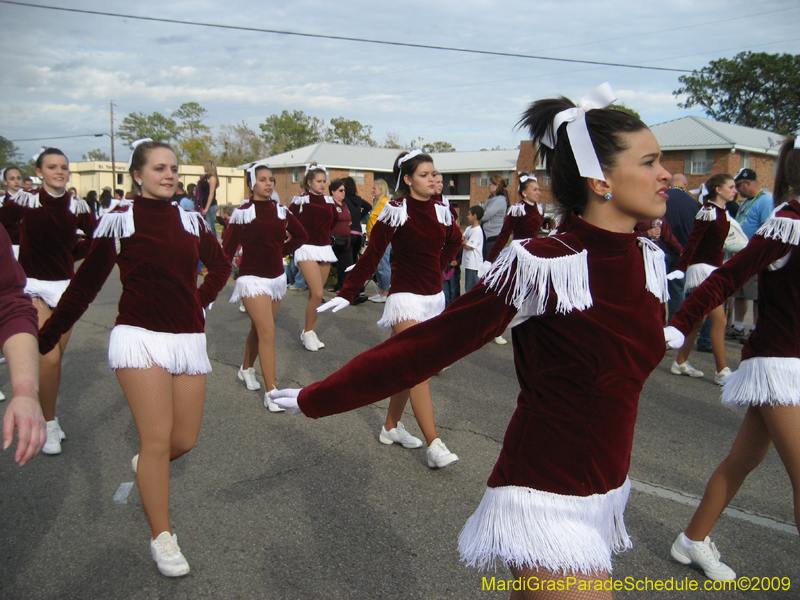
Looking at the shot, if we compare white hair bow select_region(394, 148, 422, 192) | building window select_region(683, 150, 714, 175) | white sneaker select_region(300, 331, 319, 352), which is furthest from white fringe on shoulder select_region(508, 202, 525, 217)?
building window select_region(683, 150, 714, 175)

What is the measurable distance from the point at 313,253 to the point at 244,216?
2.35 m

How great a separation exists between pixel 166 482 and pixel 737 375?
2929 mm

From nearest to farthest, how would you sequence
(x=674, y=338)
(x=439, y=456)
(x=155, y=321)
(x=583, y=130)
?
(x=583, y=130), (x=674, y=338), (x=155, y=321), (x=439, y=456)

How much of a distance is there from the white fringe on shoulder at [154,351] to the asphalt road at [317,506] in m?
1.01

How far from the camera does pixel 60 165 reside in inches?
194

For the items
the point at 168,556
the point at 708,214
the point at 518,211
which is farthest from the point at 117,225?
the point at 518,211

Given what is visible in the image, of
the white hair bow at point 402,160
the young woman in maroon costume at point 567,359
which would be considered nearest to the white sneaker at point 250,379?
Answer: the white hair bow at point 402,160

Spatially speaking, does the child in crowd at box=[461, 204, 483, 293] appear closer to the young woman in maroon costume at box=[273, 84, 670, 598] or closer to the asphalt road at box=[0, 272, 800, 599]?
the asphalt road at box=[0, 272, 800, 599]

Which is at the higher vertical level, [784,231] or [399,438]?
[784,231]

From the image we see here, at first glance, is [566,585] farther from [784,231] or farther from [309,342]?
[309,342]

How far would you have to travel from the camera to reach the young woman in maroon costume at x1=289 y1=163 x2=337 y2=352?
308 inches

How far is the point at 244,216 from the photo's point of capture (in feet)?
19.2

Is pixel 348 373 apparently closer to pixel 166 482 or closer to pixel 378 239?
pixel 166 482

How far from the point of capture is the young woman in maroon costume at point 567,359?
5.60 feet
